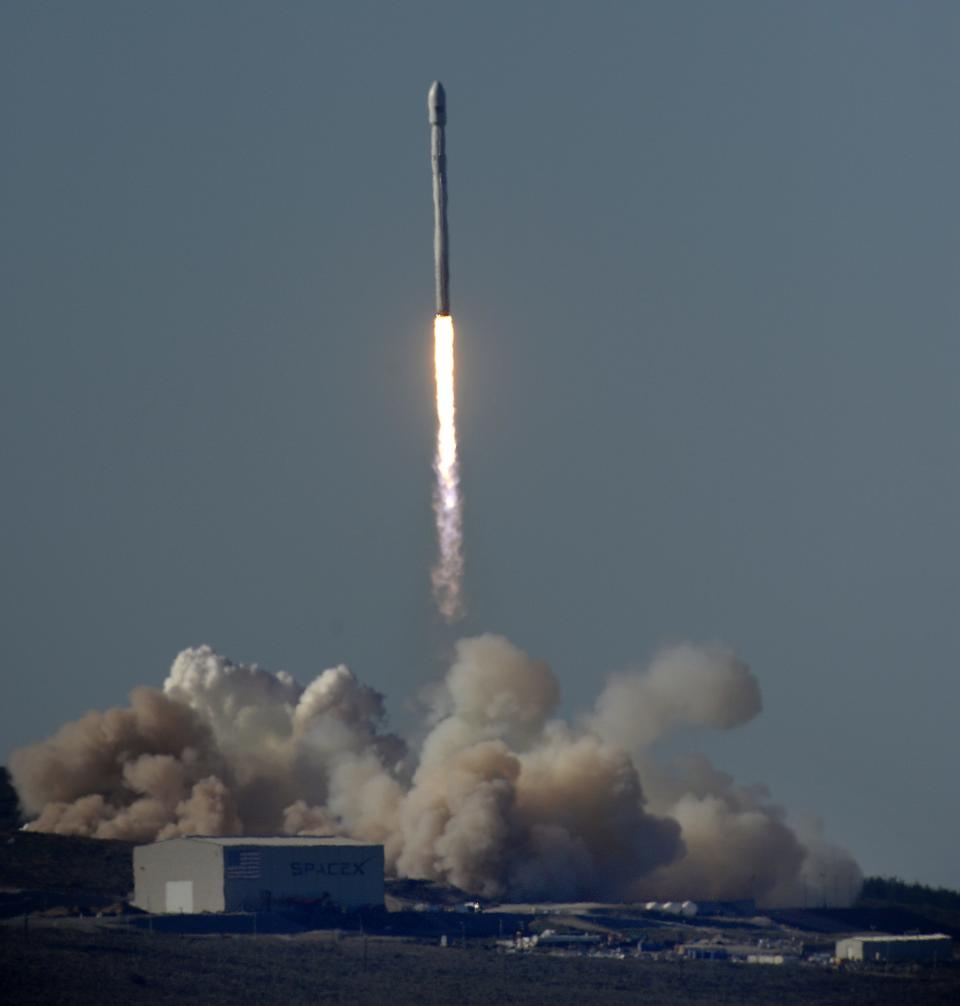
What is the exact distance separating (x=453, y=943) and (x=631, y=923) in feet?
26.9

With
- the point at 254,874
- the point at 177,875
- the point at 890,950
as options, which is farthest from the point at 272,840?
the point at 890,950

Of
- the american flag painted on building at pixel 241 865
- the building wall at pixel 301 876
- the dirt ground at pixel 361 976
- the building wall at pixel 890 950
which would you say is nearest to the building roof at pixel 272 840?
the building wall at pixel 301 876

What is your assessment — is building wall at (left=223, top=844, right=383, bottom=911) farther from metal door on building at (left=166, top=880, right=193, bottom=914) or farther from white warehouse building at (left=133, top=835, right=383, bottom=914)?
metal door on building at (left=166, top=880, right=193, bottom=914)

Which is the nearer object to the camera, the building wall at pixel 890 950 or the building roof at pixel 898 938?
the building wall at pixel 890 950

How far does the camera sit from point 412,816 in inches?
4702

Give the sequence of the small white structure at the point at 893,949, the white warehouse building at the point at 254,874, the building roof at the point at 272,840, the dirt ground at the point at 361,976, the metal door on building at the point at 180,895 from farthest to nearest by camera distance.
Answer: the building roof at the point at 272,840, the metal door on building at the point at 180,895, the white warehouse building at the point at 254,874, the small white structure at the point at 893,949, the dirt ground at the point at 361,976

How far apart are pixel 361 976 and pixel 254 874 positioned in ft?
37.0

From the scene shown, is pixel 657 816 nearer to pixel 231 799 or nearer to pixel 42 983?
pixel 231 799

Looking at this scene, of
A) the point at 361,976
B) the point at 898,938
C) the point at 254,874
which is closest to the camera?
the point at 361,976

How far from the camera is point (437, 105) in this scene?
114 m

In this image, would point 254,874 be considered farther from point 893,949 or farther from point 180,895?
point 893,949

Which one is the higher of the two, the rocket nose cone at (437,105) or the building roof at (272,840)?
the rocket nose cone at (437,105)

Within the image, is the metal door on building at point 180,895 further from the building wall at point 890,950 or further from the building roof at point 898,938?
the building roof at point 898,938

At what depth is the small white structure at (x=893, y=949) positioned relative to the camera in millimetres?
106375
